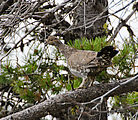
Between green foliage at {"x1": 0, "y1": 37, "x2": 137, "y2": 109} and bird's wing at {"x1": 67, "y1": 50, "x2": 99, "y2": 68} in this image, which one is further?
green foliage at {"x1": 0, "y1": 37, "x2": 137, "y2": 109}

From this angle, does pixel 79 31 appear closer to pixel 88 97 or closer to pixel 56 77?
pixel 56 77

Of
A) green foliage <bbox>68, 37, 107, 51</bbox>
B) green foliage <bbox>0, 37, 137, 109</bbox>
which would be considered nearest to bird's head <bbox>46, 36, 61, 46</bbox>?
green foliage <bbox>0, 37, 137, 109</bbox>

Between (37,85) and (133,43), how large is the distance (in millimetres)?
801

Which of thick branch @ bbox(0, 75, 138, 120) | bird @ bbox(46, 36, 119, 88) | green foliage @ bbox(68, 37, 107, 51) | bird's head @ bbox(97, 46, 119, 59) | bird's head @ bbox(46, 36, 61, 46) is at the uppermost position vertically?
bird's head @ bbox(46, 36, 61, 46)

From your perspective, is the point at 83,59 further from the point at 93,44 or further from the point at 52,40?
the point at 52,40

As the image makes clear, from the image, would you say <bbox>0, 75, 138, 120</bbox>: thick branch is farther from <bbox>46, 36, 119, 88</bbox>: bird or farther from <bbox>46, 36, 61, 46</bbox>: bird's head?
<bbox>46, 36, 61, 46</bbox>: bird's head

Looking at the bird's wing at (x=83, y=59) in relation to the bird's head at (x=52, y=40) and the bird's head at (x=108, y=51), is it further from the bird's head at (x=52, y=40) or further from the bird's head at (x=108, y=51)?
the bird's head at (x=52, y=40)

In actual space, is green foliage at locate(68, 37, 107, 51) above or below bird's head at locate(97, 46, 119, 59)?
above

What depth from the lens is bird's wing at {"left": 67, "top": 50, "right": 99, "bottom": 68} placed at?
5.58ft

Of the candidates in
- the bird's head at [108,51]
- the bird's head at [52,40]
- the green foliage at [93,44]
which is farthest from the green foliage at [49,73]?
the bird's head at [108,51]

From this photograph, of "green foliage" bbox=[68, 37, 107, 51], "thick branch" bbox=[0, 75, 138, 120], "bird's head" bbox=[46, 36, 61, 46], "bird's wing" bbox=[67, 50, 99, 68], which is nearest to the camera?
"thick branch" bbox=[0, 75, 138, 120]

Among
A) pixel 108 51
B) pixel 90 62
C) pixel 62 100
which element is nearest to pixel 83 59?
pixel 90 62

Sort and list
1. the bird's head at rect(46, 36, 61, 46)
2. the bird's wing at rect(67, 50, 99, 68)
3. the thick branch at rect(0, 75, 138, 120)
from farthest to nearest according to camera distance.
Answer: the bird's head at rect(46, 36, 61, 46), the bird's wing at rect(67, 50, 99, 68), the thick branch at rect(0, 75, 138, 120)

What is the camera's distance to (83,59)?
179 centimetres
